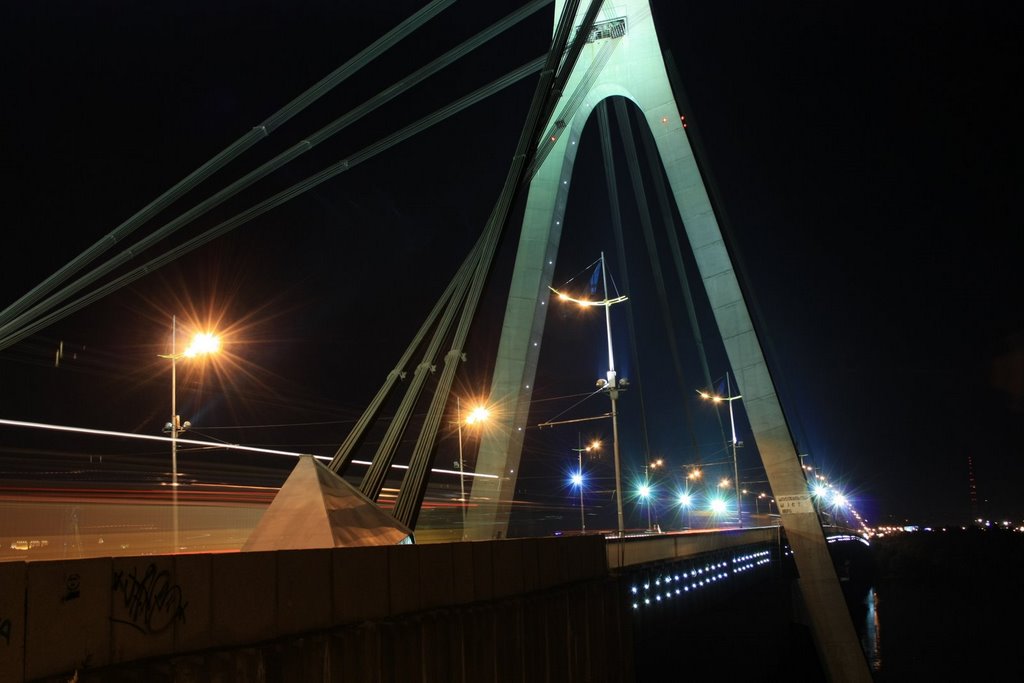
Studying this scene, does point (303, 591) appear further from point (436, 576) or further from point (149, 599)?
point (436, 576)

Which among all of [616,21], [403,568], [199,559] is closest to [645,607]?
[403,568]

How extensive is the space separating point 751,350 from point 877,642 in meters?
27.1

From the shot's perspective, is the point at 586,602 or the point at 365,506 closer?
the point at 365,506

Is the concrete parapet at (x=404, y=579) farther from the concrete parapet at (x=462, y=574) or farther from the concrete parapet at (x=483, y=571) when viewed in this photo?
the concrete parapet at (x=483, y=571)

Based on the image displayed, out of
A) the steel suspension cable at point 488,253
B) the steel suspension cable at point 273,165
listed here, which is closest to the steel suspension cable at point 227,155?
the steel suspension cable at point 273,165

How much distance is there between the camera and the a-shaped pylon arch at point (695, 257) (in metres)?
24.7

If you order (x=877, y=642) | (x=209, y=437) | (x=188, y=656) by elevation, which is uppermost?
(x=209, y=437)

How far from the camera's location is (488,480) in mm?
21922

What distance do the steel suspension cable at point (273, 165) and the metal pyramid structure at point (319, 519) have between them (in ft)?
17.2

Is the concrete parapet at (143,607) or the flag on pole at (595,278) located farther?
the flag on pole at (595,278)

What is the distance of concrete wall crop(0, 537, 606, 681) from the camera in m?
5.38

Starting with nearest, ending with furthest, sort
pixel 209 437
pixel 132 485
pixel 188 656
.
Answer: pixel 188 656 → pixel 132 485 → pixel 209 437

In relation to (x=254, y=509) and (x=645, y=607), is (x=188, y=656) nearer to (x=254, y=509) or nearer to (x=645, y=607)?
(x=645, y=607)

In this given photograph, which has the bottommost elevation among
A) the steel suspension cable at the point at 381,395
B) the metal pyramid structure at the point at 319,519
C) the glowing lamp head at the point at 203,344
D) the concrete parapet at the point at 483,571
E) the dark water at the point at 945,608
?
the dark water at the point at 945,608
